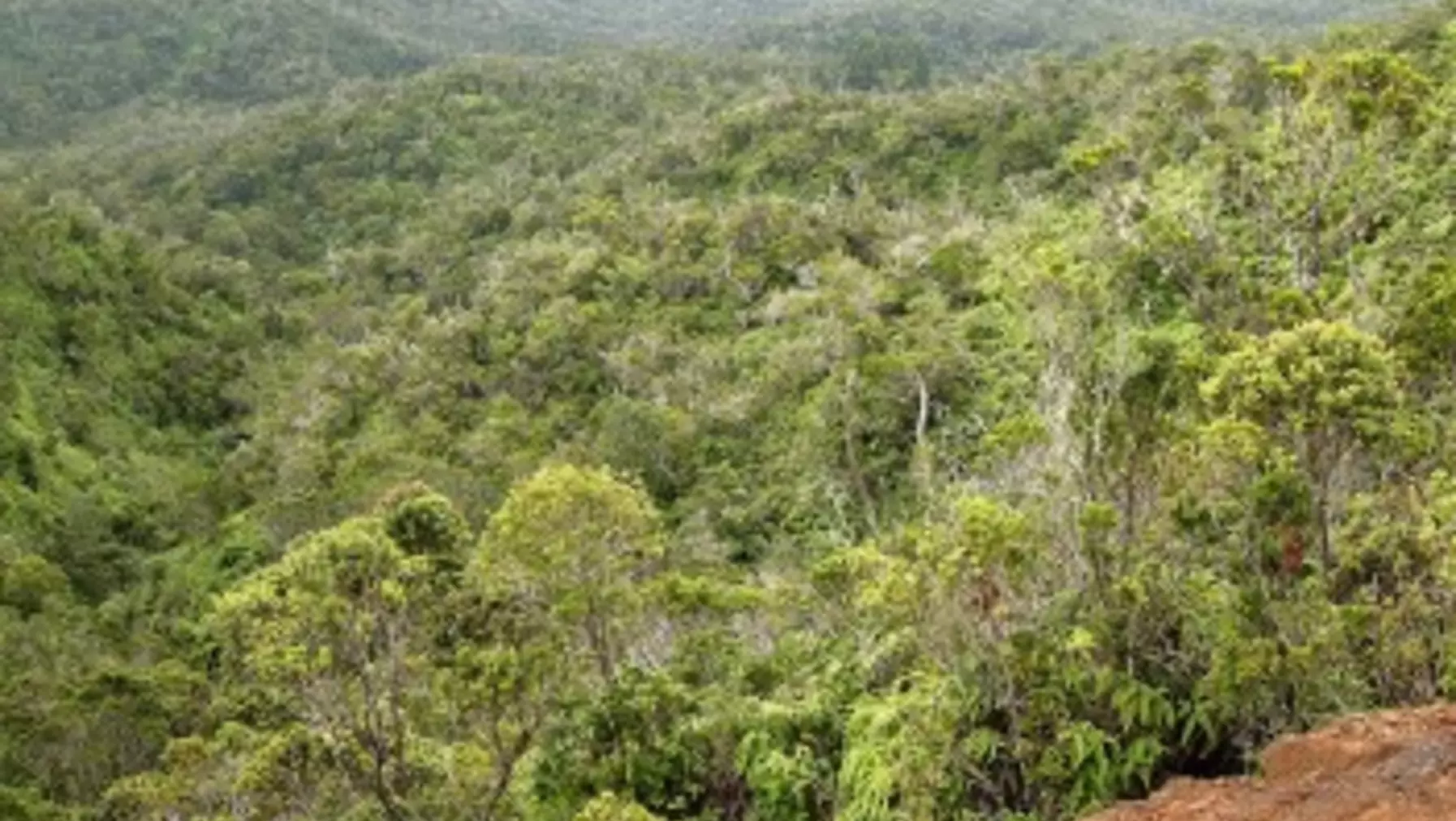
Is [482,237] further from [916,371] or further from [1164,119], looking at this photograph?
[916,371]

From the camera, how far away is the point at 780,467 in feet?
109

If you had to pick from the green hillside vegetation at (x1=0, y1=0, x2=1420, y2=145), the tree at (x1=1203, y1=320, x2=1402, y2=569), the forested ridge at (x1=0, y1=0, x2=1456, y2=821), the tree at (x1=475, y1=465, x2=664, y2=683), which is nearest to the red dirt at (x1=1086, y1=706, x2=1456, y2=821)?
the forested ridge at (x1=0, y1=0, x2=1456, y2=821)

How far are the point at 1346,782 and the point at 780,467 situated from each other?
23620mm

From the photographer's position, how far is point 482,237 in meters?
66.6

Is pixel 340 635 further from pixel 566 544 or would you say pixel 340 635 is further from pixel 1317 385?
pixel 1317 385

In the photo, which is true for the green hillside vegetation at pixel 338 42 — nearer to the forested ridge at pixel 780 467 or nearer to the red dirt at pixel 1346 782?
the forested ridge at pixel 780 467

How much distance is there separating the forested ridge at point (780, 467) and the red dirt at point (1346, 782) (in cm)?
120

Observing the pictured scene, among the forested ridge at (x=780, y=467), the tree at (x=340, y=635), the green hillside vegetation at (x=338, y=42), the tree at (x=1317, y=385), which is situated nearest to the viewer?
the tree at (x=1317, y=385)

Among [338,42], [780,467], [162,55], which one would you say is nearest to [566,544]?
[780,467]

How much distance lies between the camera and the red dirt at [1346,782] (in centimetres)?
921

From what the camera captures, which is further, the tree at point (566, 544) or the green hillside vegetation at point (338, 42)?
the green hillside vegetation at point (338, 42)

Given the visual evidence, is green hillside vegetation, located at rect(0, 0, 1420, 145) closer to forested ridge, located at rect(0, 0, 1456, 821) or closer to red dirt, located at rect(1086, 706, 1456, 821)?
forested ridge, located at rect(0, 0, 1456, 821)

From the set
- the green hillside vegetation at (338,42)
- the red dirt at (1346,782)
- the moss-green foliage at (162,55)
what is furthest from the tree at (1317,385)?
the moss-green foliage at (162,55)

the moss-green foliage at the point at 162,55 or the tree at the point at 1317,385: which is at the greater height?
the tree at the point at 1317,385
